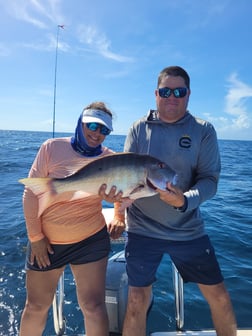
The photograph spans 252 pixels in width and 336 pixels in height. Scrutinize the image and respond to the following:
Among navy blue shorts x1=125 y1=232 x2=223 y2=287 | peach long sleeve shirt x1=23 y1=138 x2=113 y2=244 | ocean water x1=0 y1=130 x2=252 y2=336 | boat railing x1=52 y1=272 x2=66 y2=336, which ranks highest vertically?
peach long sleeve shirt x1=23 y1=138 x2=113 y2=244

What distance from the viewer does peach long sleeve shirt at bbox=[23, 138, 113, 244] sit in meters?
2.74

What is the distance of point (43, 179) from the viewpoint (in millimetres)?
2564

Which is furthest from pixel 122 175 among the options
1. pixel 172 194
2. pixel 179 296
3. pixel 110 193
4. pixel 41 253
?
pixel 179 296

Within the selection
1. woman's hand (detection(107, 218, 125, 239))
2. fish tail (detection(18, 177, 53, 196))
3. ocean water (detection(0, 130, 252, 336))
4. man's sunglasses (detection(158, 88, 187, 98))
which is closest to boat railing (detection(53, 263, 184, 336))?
woman's hand (detection(107, 218, 125, 239))

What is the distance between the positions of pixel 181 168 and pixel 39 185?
4.47 ft

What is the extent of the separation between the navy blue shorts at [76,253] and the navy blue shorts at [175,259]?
33 cm

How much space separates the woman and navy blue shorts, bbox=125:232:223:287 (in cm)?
33

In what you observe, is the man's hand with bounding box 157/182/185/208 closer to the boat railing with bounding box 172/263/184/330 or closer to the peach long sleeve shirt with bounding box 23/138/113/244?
the peach long sleeve shirt with bounding box 23/138/113/244

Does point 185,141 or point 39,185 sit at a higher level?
point 185,141

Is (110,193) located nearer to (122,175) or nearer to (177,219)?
(122,175)

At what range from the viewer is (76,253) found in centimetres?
284

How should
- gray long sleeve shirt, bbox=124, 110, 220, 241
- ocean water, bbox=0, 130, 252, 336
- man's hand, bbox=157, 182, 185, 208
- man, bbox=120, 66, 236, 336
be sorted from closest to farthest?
man's hand, bbox=157, 182, 185, 208 → man, bbox=120, 66, 236, 336 → gray long sleeve shirt, bbox=124, 110, 220, 241 → ocean water, bbox=0, 130, 252, 336

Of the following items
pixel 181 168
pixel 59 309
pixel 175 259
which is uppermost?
pixel 181 168

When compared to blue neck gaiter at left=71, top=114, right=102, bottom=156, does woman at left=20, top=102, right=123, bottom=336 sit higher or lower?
lower
